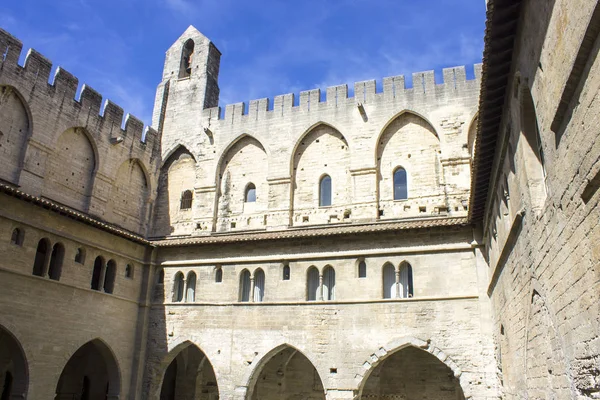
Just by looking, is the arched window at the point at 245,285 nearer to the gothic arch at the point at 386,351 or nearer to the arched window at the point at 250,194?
the arched window at the point at 250,194

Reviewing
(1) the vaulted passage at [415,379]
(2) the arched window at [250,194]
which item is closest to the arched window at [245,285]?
(2) the arched window at [250,194]

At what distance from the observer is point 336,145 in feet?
65.9

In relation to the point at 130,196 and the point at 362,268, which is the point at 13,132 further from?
the point at 362,268

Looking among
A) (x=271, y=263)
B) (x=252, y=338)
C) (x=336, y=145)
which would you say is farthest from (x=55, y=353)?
(x=336, y=145)

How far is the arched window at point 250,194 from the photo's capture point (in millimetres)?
20734

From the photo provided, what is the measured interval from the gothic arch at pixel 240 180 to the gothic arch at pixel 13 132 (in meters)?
6.92

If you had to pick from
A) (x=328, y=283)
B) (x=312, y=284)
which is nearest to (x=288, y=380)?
(x=312, y=284)

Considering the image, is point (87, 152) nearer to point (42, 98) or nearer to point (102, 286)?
point (42, 98)

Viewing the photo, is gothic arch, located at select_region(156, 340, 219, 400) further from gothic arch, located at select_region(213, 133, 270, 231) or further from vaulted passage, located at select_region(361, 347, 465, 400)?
vaulted passage, located at select_region(361, 347, 465, 400)

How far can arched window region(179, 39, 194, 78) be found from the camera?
2402cm

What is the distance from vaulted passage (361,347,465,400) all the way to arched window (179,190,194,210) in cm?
968

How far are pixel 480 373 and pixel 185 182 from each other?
13258 millimetres

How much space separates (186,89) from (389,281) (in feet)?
41.2

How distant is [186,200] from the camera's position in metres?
21.7
